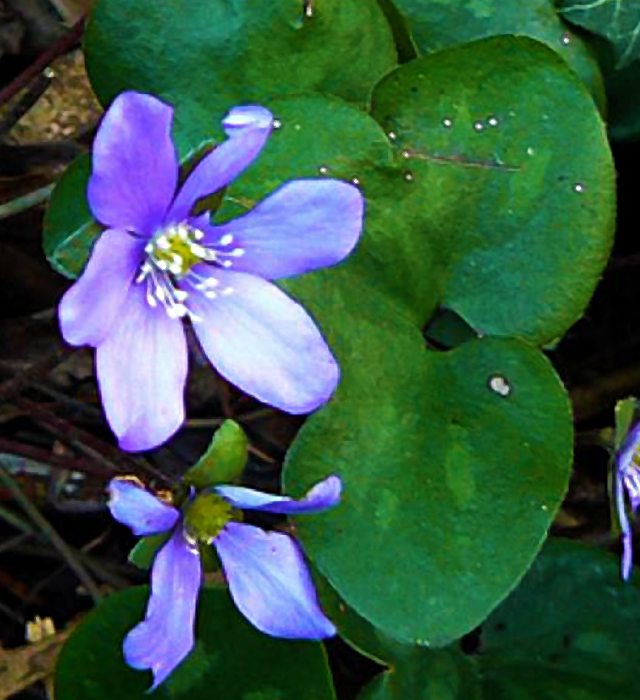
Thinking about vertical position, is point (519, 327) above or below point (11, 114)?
below

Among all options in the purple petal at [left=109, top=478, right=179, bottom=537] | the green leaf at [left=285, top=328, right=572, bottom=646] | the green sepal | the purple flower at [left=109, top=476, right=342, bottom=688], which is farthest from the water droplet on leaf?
the purple petal at [left=109, top=478, right=179, bottom=537]

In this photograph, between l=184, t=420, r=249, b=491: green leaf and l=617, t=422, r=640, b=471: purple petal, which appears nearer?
l=184, t=420, r=249, b=491: green leaf

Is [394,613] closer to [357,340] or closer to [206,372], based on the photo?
[357,340]

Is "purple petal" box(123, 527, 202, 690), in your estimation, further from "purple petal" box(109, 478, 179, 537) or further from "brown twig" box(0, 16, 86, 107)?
"brown twig" box(0, 16, 86, 107)

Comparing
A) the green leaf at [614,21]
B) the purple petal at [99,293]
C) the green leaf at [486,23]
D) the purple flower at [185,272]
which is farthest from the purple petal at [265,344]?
the green leaf at [614,21]

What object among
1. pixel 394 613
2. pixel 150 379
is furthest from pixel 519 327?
pixel 150 379

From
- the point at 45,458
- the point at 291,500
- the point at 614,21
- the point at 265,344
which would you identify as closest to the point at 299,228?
the point at 265,344

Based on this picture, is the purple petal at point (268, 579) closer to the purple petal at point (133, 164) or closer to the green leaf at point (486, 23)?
the purple petal at point (133, 164)
